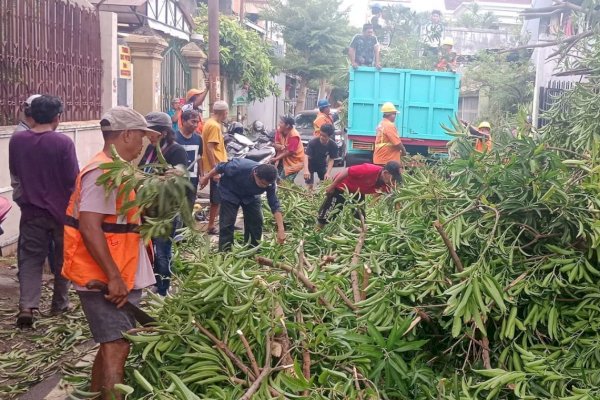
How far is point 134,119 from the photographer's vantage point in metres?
4.27

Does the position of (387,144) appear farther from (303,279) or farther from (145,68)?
(303,279)

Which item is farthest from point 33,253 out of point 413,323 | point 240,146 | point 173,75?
point 173,75

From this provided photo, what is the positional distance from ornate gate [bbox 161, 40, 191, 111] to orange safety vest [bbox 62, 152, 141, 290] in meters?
14.7

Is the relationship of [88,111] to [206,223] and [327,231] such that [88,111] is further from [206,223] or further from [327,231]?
[327,231]

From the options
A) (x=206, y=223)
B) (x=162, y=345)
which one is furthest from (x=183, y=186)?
(x=206, y=223)

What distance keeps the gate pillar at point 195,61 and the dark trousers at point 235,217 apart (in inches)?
509

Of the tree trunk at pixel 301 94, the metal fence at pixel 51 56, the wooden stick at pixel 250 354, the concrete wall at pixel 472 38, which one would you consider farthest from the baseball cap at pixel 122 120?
the tree trunk at pixel 301 94

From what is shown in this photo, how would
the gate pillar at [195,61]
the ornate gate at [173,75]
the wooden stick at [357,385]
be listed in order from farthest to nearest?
the gate pillar at [195,61]
the ornate gate at [173,75]
the wooden stick at [357,385]

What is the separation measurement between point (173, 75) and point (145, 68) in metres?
5.51

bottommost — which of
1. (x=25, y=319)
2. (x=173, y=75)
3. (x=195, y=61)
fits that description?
(x=25, y=319)

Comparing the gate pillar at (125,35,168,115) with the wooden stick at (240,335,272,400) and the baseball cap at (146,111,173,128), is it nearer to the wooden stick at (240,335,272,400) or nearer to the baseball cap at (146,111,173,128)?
the baseball cap at (146,111,173,128)

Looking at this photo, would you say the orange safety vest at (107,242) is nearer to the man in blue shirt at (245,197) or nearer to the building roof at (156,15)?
the man in blue shirt at (245,197)

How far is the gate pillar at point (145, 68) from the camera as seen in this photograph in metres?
14.2

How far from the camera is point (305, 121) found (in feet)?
79.7
